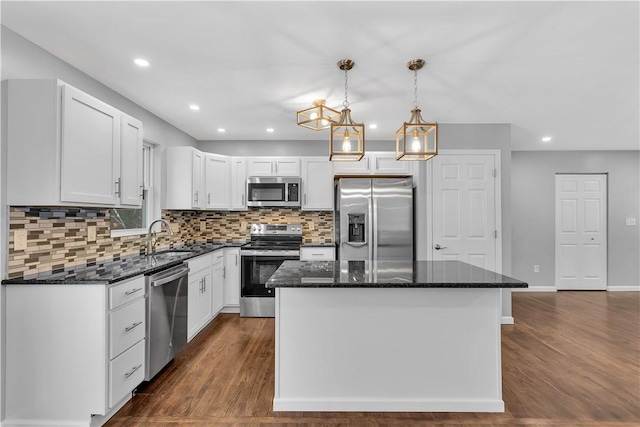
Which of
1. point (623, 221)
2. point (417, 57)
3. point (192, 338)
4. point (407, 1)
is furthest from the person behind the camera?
point (623, 221)

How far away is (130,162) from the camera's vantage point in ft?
8.41

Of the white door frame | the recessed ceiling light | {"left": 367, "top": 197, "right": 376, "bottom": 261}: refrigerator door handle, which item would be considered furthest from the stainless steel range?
the recessed ceiling light

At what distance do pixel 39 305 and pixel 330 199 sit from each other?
331 centimetres

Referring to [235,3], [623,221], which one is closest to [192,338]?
[235,3]

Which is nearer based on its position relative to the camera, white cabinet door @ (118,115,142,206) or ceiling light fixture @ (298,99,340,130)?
white cabinet door @ (118,115,142,206)

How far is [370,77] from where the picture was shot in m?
2.66

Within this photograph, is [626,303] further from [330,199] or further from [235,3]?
[235,3]

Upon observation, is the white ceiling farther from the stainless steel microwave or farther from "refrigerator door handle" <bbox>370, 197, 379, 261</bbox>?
"refrigerator door handle" <bbox>370, 197, 379, 261</bbox>

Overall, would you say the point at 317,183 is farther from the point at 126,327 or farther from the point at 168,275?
the point at 126,327

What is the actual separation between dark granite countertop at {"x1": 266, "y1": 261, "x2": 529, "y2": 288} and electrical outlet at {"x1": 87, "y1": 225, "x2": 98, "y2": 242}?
65.8 inches

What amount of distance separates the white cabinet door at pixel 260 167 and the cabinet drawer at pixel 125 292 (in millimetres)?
2501

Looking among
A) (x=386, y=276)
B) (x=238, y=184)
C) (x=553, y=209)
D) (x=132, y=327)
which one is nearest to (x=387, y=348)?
(x=386, y=276)

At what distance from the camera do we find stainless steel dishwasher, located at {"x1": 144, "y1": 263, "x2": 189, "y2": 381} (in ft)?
7.89

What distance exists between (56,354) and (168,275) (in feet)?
2.82
